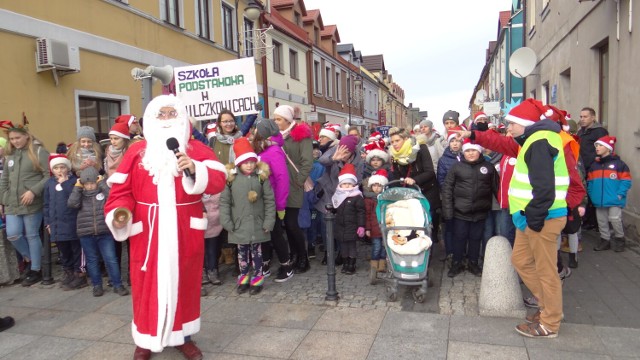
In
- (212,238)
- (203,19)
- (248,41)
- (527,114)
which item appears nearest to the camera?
(527,114)

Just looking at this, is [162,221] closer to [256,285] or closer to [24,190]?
[256,285]

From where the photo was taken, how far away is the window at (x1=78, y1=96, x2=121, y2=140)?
918 centimetres

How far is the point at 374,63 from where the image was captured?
175 feet

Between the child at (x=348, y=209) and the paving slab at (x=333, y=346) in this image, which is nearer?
the paving slab at (x=333, y=346)

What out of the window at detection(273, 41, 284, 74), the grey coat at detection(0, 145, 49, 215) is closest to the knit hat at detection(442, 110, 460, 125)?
the grey coat at detection(0, 145, 49, 215)

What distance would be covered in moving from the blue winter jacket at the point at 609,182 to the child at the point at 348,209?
344 cm

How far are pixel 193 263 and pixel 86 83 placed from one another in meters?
7.05

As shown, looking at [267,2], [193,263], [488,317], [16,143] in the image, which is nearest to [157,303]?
[193,263]

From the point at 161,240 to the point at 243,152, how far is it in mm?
1768

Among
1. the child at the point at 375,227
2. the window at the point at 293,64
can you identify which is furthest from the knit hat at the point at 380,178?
the window at the point at 293,64

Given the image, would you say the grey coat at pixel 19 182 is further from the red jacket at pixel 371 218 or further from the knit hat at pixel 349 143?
the red jacket at pixel 371 218

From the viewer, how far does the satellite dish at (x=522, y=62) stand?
11.4 m

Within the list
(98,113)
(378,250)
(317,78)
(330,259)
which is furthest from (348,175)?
(317,78)

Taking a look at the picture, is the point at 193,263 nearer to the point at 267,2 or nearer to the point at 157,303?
the point at 157,303
